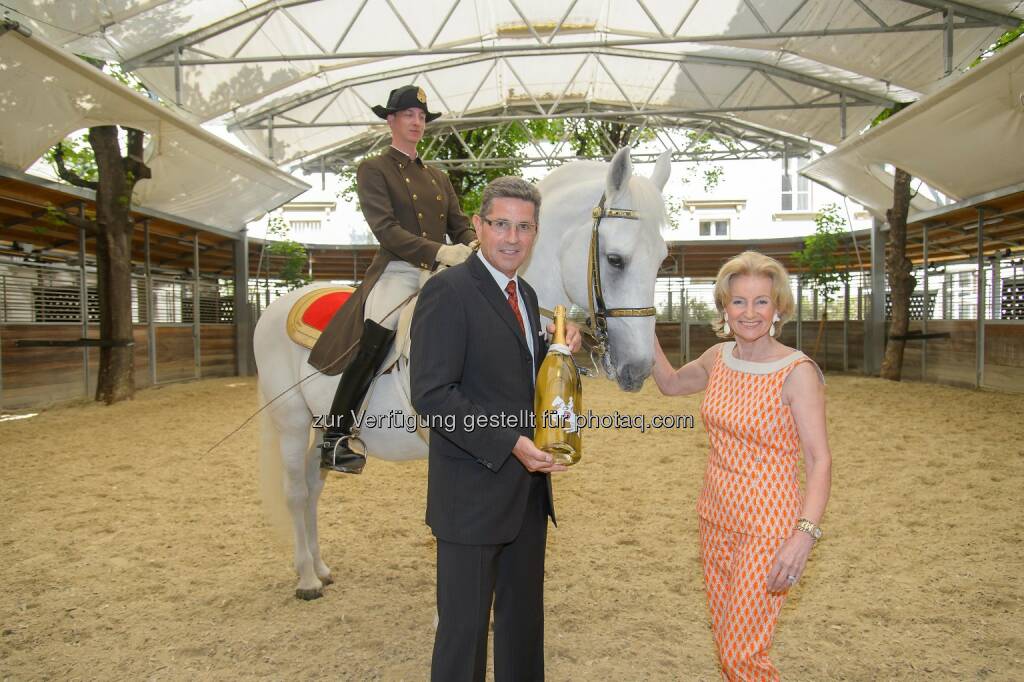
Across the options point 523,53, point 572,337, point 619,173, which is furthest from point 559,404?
point 523,53

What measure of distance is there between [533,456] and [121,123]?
8186 mm

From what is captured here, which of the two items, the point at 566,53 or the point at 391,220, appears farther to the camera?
the point at 566,53

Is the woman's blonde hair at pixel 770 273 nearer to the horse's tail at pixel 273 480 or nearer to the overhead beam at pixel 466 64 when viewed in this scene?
the horse's tail at pixel 273 480

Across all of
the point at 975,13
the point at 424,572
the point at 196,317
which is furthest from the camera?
the point at 196,317

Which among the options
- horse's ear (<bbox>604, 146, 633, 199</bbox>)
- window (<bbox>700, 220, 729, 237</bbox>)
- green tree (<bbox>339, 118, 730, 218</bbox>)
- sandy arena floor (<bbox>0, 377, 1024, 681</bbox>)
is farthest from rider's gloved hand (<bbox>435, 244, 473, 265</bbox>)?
window (<bbox>700, 220, 729, 237</bbox>)

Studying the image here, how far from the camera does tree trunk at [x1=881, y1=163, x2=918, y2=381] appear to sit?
11.8m

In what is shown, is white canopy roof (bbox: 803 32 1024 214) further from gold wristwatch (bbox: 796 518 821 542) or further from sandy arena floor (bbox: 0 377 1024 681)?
gold wristwatch (bbox: 796 518 821 542)

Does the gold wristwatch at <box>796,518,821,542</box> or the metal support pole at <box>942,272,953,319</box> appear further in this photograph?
the metal support pole at <box>942,272,953,319</box>

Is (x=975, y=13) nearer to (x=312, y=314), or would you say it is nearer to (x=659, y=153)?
(x=659, y=153)

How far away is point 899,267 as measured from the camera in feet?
39.0

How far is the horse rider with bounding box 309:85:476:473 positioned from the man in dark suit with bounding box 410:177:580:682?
3.26 feet

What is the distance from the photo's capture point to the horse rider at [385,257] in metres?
2.76

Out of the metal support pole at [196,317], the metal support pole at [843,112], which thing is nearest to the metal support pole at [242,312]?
the metal support pole at [196,317]

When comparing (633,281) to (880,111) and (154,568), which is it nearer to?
(154,568)
